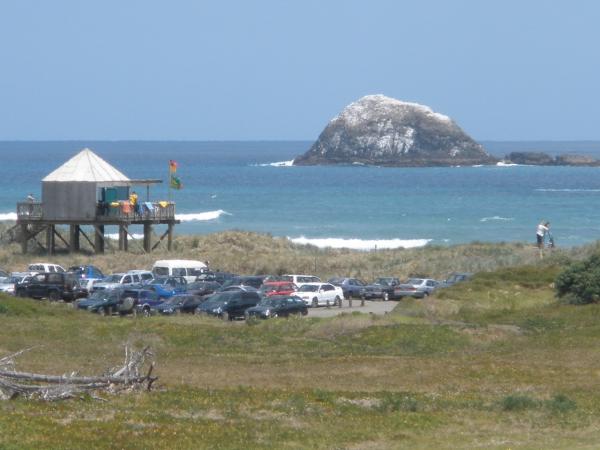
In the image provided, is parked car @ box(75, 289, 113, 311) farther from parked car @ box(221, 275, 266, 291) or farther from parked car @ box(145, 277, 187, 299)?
parked car @ box(221, 275, 266, 291)

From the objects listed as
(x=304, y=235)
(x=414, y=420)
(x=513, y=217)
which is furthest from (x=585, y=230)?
(x=414, y=420)

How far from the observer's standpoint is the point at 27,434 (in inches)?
709

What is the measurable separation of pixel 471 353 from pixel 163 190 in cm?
13926

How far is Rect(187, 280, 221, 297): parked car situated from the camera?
48.8 meters

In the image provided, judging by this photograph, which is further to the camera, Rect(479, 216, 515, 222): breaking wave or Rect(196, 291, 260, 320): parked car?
Rect(479, 216, 515, 222): breaking wave

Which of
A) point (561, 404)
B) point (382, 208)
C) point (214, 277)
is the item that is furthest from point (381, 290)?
point (382, 208)

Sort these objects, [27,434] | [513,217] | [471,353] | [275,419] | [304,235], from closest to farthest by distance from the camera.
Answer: [27,434]
[275,419]
[471,353]
[304,235]
[513,217]

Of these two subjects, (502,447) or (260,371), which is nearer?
(502,447)

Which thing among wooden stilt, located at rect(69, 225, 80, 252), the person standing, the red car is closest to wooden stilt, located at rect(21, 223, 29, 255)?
wooden stilt, located at rect(69, 225, 80, 252)

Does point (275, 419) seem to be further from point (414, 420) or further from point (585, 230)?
point (585, 230)

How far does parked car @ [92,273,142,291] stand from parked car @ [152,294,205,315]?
574 centimetres

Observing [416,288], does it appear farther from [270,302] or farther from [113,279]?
[113,279]

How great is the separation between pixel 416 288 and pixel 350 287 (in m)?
3.20

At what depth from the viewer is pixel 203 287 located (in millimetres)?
49625
